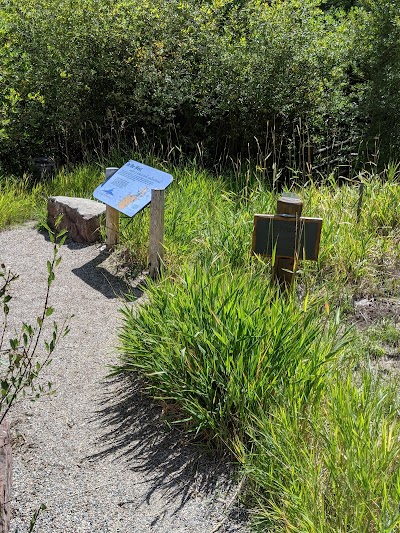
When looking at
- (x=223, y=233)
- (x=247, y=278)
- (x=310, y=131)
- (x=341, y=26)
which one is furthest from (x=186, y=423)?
(x=341, y=26)

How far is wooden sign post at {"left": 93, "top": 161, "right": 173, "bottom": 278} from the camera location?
17.7ft

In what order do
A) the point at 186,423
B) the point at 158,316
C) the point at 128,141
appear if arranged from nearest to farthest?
the point at 186,423
the point at 158,316
the point at 128,141

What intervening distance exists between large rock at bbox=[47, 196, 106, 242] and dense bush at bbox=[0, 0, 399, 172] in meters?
1.57

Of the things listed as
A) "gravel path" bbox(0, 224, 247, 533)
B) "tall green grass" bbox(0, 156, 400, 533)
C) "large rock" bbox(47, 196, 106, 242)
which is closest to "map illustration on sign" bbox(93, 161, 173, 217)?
"large rock" bbox(47, 196, 106, 242)

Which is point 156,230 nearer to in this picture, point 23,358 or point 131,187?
point 131,187

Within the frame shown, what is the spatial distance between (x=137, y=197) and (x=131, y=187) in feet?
0.55

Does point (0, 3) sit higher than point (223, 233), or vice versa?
point (0, 3)

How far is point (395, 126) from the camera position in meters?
8.53

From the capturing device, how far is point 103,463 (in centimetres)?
322

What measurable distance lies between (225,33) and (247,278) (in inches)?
212

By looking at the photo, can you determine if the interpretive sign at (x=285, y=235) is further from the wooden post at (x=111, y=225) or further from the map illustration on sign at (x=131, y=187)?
the wooden post at (x=111, y=225)

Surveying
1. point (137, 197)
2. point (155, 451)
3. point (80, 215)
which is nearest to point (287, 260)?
point (155, 451)

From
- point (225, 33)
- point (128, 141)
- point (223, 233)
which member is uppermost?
point (225, 33)

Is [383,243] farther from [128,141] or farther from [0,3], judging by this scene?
[0,3]
